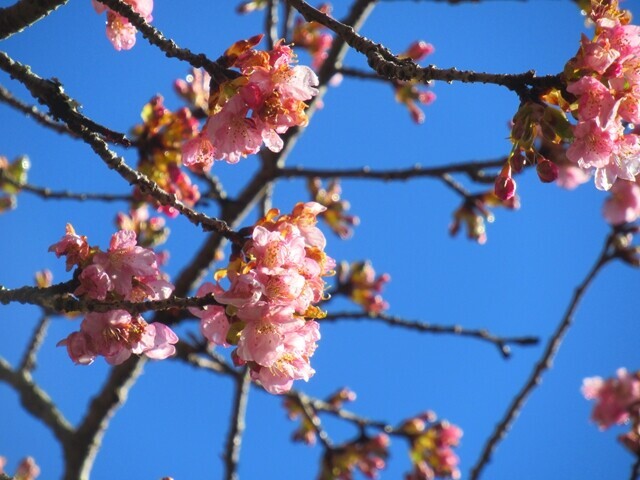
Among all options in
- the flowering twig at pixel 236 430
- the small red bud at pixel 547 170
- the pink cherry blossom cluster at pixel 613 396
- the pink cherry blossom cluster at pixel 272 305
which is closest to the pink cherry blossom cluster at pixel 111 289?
the pink cherry blossom cluster at pixel 272 305

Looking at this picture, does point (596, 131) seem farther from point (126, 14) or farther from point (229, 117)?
point (126, 14)

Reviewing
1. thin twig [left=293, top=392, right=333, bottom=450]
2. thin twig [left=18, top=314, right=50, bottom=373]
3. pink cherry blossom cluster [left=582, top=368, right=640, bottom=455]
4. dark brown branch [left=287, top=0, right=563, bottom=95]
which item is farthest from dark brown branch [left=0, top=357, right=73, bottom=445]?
pink cherry blossom cluster [left=582, top=368, right=640, bottom=455]

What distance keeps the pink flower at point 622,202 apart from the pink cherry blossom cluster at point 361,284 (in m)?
1.52

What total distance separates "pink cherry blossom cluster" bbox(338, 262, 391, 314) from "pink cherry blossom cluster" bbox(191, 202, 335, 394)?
2.55 meters

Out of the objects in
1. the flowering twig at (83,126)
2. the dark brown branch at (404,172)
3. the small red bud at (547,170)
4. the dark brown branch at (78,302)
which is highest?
the dark brown branch at (404,172)

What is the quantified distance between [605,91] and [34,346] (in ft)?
12.4

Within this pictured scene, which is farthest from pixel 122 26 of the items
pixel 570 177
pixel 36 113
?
pixel 570 177

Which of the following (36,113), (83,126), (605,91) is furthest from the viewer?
(36,113)

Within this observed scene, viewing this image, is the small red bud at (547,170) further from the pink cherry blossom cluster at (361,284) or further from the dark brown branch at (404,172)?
the pink cherry blossom cluster at (361,284)

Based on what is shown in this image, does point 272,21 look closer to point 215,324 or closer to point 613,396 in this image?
point 215,324

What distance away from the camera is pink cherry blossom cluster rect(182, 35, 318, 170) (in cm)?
164

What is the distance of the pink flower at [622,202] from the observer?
12.4 feet

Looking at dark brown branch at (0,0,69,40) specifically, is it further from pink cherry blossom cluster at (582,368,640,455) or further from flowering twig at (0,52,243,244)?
pink cherry blossom cluster at (582,368,640,455)

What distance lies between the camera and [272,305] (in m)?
1.51
